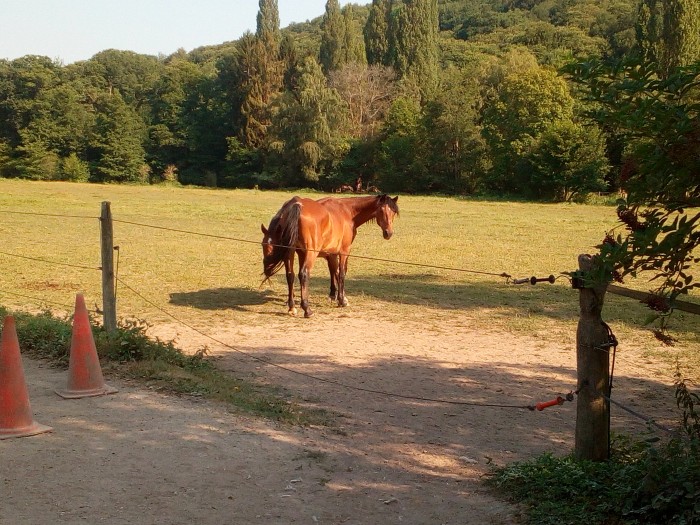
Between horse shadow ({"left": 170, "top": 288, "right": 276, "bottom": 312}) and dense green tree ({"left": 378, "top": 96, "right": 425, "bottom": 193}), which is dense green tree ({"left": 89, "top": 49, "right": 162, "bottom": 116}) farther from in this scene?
horse shadow ({"left": 170, "top": 288, "right": 276, "bottom": 312})

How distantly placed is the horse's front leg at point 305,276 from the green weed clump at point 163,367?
116 inches

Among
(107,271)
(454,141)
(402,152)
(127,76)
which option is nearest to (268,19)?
(127,76)

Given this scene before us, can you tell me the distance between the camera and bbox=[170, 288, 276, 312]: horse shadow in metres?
12.2

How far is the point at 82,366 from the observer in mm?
6555

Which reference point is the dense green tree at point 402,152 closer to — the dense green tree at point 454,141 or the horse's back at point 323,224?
the dense green tree at point 454,141

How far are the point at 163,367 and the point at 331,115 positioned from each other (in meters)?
54.3

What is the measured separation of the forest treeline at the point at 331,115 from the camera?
5091 cm

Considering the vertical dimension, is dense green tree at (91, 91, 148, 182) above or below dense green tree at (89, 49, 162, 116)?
below

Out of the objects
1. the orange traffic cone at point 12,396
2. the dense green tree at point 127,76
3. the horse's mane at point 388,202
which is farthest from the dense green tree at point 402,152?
the orange traffic cone at point 12,396

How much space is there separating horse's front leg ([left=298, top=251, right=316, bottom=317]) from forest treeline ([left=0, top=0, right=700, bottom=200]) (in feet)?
112

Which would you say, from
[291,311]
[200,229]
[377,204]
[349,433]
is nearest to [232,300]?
[291,311]

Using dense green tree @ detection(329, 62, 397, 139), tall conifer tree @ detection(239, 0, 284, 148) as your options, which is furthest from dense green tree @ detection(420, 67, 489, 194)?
tall conifer tree @ detection(239, 0, 284, 148)

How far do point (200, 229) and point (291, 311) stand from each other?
13.9m

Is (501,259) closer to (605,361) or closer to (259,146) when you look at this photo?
(605,361)
